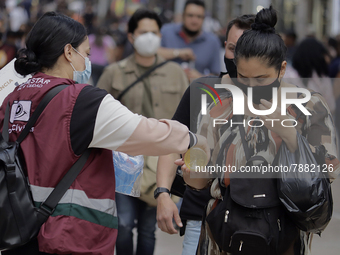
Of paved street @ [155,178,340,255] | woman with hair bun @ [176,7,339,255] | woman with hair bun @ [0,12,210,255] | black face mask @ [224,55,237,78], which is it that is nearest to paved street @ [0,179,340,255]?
paved street @ [155,178,340,255]

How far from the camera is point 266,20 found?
2.51 meters

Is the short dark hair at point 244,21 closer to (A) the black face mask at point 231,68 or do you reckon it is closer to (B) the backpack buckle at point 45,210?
(A) the black face mask at point 231,68

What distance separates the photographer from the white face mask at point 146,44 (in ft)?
15.7

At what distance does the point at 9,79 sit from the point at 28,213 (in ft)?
2.96

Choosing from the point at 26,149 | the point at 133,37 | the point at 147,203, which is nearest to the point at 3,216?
the point at 26,149

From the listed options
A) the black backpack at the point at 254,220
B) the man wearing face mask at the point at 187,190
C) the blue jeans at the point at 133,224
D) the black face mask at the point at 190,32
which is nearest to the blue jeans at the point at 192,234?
the man wearing face mask at the point at 187,190

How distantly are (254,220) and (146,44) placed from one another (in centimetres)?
281

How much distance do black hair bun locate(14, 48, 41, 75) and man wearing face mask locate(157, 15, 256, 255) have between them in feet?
2.83

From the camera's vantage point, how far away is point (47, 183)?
2344 mm

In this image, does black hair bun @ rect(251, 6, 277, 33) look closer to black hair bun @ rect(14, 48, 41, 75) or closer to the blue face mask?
the blue face mask

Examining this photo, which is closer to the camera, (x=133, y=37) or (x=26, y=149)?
(x=26, y=149)

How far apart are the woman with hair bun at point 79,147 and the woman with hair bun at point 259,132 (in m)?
0.21

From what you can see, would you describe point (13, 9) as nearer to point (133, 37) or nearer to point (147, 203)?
point (133, 37)

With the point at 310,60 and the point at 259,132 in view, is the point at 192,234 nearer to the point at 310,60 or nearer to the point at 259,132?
the point at 259,132
